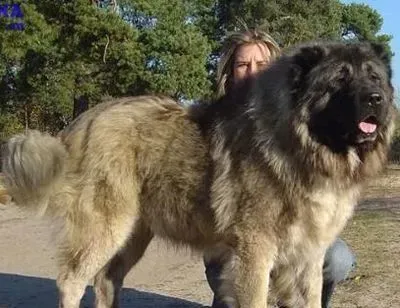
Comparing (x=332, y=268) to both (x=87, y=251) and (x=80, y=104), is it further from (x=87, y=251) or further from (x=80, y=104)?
(x=80, y=104)

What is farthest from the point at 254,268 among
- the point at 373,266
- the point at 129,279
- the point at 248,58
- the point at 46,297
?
the point at 373,266

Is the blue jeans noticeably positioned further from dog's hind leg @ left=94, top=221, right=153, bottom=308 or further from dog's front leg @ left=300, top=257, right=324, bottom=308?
dog's hind leg @ left=94, top=221, right=153, bottom=308

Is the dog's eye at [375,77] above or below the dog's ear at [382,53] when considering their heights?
below

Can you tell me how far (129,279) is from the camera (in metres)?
8.06

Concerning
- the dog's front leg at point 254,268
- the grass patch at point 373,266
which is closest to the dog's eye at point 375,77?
the dog's front leg at point 254,268

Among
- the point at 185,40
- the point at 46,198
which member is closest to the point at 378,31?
the point at 185,40

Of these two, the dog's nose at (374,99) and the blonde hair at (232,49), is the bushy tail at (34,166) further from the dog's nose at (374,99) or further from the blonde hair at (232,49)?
the dog's nose at (374,99)

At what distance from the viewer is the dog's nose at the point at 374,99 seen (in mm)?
4543

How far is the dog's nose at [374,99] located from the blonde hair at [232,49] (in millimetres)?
1522

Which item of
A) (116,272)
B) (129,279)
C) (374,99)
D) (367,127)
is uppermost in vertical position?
(374,99)

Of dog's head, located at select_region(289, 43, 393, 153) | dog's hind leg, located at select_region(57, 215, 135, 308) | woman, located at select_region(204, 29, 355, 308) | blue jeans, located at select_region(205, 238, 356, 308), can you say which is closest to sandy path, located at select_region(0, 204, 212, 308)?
dog's hind leg, located at select_region(57, 215, 135, 308)

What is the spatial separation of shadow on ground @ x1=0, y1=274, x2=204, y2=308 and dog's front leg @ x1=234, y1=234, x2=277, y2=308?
6.36 feet

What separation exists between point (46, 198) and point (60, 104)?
28097mm

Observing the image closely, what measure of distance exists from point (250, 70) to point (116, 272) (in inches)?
80.6
